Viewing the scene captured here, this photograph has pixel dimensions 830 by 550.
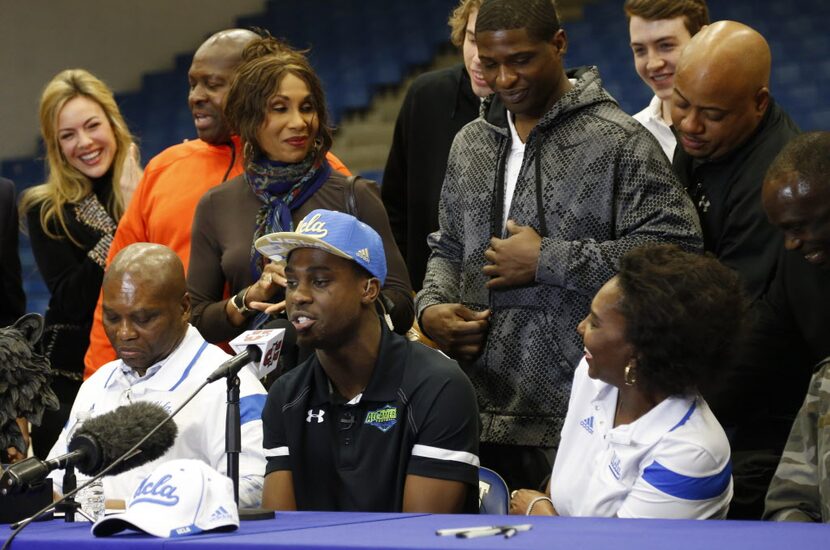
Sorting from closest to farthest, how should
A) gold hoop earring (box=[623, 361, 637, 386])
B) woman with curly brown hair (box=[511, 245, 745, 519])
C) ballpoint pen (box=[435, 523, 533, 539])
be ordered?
1. ballpoint pen (box=[435, 523, 533, 539])
2. woman with curly brown hair (box=[511, 245, 745, 519])
3. gold hoop earring (box=[623, 361, 637, 386])

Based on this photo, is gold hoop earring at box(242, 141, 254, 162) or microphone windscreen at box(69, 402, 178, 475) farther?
gold hoop earring at box(242, 141, 254, 162)

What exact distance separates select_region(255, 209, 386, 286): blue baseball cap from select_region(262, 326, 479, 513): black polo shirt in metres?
0.21

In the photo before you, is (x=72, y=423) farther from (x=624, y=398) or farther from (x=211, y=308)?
(x=624, y=398)

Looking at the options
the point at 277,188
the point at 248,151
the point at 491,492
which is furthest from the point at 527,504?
the point at 248,151

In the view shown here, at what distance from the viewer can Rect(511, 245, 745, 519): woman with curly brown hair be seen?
2768mm

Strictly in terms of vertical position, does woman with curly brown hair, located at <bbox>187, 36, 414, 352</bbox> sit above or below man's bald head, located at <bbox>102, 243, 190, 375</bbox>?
above

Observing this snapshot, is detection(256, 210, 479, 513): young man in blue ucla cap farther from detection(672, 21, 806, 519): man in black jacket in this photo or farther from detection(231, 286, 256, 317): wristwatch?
detection(672, 21, 806, 519): man in black jacket

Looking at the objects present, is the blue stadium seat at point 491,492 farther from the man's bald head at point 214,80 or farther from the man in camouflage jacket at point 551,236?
the man's bald head at point 214,80

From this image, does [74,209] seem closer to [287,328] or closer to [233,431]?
[287,328]

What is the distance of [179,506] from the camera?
2340 mm

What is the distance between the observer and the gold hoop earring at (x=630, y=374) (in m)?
2.91

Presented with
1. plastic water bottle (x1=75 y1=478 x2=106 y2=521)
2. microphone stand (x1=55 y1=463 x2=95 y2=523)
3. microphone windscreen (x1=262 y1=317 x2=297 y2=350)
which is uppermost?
microphone windscreen (x1=262 y1=317 x2=297 y2=350)

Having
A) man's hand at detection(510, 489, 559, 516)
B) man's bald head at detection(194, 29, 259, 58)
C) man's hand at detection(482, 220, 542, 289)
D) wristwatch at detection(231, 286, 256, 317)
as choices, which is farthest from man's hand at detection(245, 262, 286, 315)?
man's bald head at detection(194, 29, 259, 58)

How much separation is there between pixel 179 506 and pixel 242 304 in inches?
55.1
